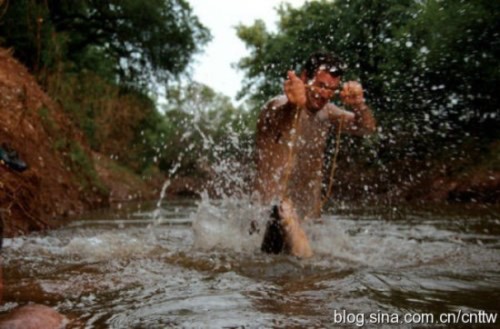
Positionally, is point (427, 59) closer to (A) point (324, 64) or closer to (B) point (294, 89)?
(A) point (324, 64)

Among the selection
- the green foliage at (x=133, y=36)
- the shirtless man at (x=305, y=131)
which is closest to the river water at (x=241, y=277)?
the shirtless man at (x=305, y=131)

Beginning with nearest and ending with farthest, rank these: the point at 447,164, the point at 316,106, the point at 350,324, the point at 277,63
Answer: the point at 350,324, the point at 316,106, the point at 447,164, the point at 277,63

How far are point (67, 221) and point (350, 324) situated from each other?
5370 mm

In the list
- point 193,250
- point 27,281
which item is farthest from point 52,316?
point 193,250

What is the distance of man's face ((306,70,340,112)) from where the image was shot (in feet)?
14.9

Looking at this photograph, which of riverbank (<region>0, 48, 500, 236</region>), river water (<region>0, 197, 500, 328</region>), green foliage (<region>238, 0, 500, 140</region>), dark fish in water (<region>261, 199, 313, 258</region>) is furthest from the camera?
green foliage (<region>238, 0, 500, 140</region>)

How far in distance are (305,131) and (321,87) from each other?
0.41m

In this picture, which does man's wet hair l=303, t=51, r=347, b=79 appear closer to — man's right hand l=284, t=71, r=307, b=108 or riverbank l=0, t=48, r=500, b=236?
man's right hand l=284, t=71, r=307, b=108

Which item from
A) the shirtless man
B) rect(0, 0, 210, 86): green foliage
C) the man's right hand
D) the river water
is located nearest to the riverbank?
the river water

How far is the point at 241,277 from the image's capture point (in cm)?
313

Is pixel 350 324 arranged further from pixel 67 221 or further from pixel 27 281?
pixel 67 221

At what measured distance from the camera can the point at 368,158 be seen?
17234mm

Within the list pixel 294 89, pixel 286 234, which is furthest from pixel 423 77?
pixel 286 234

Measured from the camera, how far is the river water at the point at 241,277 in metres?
2.31
